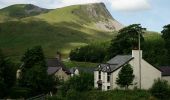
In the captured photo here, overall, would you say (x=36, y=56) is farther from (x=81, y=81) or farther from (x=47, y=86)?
(x=81, y=81)

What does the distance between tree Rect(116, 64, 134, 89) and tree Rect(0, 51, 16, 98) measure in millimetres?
18493

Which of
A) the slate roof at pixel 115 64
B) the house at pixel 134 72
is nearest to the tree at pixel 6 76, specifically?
the slate roof at pixel 115 64

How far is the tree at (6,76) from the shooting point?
71131 mm

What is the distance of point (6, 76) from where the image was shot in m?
74.0

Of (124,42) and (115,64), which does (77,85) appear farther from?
(124,42)

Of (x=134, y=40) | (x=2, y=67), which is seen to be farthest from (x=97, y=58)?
(x=2, y=67)

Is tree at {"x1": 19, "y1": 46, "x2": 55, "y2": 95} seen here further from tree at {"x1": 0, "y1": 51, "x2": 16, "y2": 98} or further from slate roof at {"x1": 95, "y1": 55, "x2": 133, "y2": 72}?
slate roof at {"x1": 95, "y1": 55, "x2": 133, "y2": 72}

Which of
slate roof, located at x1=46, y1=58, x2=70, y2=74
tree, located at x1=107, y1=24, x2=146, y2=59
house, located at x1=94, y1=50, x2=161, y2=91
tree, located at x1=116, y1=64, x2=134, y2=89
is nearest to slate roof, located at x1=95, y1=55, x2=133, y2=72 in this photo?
house, located at x1=94, y1=50, x2=161, y2=91

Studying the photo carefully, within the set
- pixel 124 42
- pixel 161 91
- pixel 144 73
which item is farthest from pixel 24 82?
pixel 124 42

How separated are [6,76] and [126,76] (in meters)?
20.3

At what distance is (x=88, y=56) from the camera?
178m

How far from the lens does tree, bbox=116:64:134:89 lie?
67.8 metres

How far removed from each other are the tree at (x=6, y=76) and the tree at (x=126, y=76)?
728 inches

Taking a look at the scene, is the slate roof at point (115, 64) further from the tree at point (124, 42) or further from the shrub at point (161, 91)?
the tree at point (124, 42)
